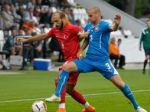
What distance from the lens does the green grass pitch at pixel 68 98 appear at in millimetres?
15469

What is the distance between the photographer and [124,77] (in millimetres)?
26109

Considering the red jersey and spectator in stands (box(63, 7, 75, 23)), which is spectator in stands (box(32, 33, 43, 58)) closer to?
spectator in stands (box(63, 7, 75, 23))

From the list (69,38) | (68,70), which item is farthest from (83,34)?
(68,70)

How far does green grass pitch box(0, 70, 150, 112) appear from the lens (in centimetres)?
1547

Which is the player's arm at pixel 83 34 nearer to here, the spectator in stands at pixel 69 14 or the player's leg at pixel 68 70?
the player's leg at pixel 68 70

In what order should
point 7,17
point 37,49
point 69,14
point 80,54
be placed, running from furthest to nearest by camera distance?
point 69,14 < point 7,17 < point 37,49 < point 80,54

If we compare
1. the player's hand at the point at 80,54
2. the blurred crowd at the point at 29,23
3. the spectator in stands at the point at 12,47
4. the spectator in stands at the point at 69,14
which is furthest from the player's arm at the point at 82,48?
the spectator in stands at the point at 69,14

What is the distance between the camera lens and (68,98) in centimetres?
1745

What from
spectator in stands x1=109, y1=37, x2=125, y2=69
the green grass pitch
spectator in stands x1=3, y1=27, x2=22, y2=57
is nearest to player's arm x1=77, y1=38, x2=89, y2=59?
the green grass pitch

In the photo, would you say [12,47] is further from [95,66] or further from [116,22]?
[116,22]

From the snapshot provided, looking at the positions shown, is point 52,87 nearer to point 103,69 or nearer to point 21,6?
point 103,69

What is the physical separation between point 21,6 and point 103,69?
2147 cm

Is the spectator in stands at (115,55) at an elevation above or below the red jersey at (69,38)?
below

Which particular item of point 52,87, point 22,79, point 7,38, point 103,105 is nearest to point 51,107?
point 103,105
